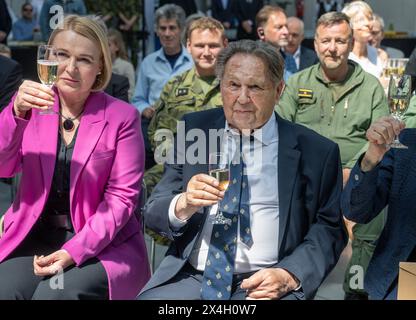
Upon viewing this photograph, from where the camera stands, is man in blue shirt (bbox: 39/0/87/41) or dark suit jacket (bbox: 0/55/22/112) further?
man in blue shirt (bbox: 39/0/87/41)

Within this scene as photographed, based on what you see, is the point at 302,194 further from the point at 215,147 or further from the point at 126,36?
the point at 126,36

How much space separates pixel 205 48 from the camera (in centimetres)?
503

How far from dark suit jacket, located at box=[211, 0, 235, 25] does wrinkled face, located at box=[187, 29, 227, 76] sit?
669cm

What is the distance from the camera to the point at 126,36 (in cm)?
1057

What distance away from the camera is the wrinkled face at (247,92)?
9.05 ft

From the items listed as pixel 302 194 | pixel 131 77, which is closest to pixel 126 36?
pixel 131 77

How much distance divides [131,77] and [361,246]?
4040mm

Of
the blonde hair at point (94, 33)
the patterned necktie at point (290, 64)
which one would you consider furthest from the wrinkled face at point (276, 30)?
the blonde hair at point (94, 33)

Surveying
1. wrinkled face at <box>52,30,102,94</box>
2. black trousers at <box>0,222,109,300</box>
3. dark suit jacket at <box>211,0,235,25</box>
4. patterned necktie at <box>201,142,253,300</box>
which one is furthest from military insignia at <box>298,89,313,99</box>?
dark suit jacket at <box>211,0,235,25</box>

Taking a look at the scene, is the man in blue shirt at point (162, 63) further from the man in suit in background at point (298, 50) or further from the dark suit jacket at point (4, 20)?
the dark suit jacket at point (4, 20)

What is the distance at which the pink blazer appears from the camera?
292cm

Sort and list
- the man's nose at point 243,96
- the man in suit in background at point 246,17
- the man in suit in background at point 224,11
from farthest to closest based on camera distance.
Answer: the man in suit in background at point 224,11, the man in suit in background at point 246,17, the man's nose at point 243,96

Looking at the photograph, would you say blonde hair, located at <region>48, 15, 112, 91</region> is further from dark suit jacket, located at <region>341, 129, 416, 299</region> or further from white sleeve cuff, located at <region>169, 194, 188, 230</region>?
dark suit jacket, located at <region>341, 129, 416, 299</region>

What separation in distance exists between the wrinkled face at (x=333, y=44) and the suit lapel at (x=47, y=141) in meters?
2.43
